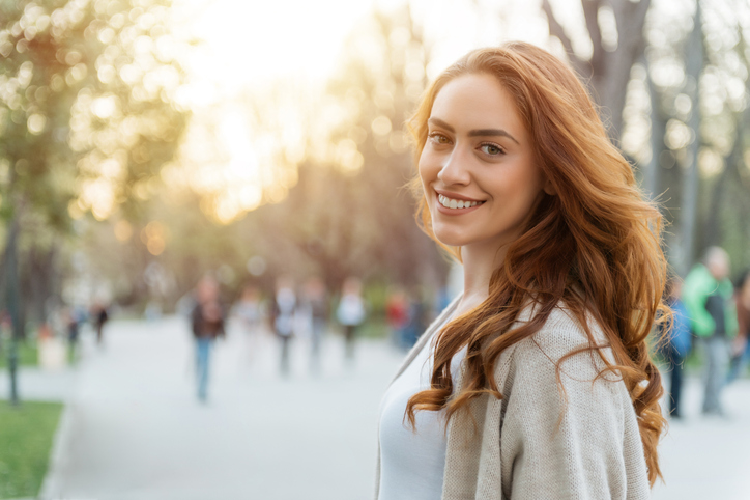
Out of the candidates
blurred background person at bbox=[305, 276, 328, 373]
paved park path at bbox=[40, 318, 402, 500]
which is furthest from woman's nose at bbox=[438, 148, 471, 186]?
blurred background person at bbox=[305, 276, 328, 373]

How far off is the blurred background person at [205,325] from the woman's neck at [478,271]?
36.9ft

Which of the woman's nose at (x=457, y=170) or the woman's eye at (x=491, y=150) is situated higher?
the woman's eye at (x=491, y=150)

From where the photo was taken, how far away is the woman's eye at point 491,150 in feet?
5.25

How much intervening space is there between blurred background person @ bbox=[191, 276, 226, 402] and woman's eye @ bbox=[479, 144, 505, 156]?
11546 mm

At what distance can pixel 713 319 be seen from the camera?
9969mm

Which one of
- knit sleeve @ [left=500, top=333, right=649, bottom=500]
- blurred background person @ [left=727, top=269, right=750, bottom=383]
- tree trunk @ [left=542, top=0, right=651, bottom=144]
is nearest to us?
knit sleeve @ [left=500, top=333, right=649, bottom=500]

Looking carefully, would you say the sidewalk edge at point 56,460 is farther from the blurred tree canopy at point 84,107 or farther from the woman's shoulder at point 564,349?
the woman's shoulder at point 564,349

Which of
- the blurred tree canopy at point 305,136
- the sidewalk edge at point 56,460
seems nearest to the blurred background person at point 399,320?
the blurred tree canopy at point 305,136

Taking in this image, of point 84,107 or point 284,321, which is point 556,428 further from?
point 284,321

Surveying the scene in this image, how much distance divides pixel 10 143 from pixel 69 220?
5.68 ft

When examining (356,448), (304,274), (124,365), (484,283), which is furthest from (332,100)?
(484,283)

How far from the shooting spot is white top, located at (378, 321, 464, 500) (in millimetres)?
1608

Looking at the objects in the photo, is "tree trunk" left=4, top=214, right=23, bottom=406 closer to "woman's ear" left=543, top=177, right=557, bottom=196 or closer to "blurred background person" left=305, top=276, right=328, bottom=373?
"blurred background person" left=305, top=276, right=328, bottom=373

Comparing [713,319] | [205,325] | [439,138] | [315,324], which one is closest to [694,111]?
[713,319]
